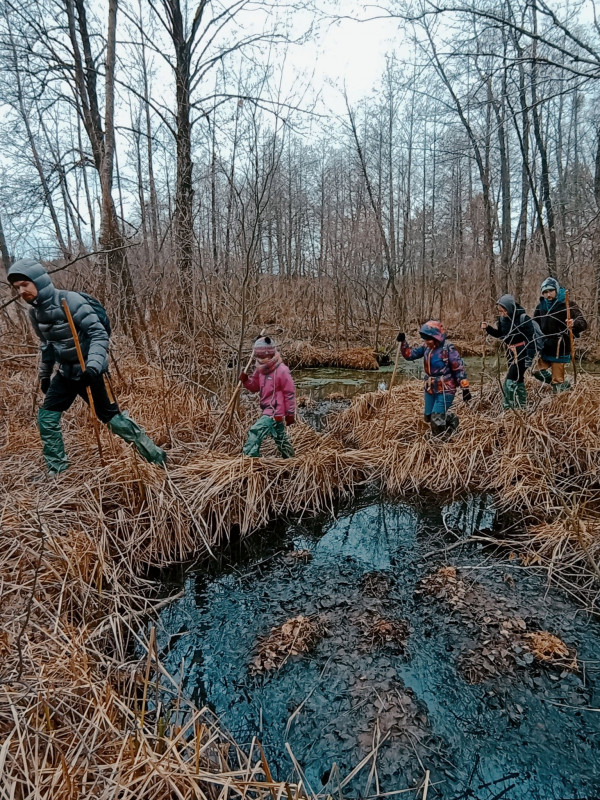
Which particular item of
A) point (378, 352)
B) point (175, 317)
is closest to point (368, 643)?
point (175, 317)

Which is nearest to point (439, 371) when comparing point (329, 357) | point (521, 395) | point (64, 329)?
point (521, 395)

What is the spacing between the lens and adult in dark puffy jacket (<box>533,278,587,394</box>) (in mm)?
5684

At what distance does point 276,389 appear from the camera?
173 inches

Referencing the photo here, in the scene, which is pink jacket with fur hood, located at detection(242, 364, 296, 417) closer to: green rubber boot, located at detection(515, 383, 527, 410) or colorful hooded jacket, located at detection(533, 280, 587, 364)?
green rubber boot, located at detection(515, 383, 527, 410)

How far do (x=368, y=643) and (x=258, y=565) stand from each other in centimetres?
122

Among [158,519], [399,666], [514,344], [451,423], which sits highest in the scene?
[514,344]

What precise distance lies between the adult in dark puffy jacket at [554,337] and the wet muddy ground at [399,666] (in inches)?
128

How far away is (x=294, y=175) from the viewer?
67.6 ft

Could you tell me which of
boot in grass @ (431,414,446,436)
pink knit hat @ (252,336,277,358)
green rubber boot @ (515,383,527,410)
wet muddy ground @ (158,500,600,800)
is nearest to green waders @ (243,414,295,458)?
pink knit hat @ (252,336,277,358)

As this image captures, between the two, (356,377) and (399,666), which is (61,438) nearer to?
(399,666)

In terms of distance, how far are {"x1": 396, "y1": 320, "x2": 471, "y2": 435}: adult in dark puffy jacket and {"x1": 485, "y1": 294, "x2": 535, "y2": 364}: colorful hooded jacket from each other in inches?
26.6

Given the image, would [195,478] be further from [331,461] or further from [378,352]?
[378,352]

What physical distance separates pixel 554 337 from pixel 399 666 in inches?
193

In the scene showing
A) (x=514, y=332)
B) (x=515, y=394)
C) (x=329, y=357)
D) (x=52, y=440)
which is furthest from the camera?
(x=329, y=357)
